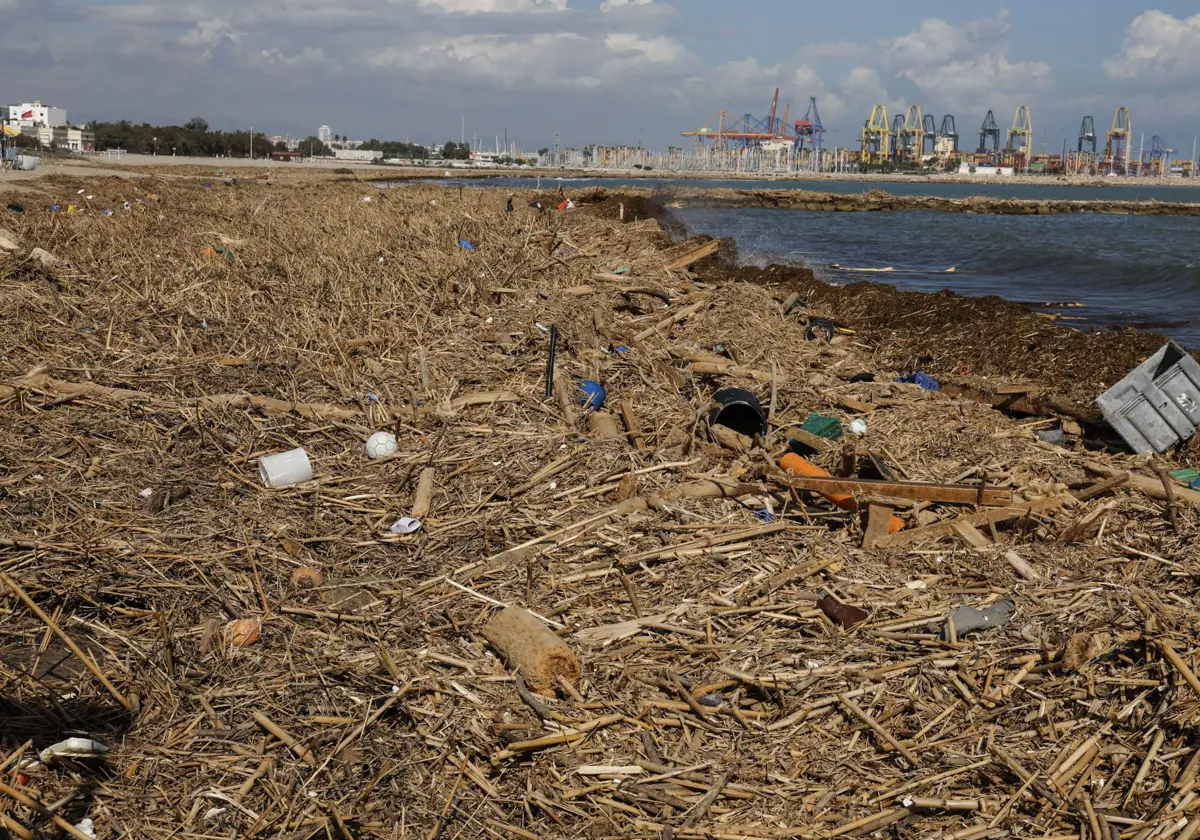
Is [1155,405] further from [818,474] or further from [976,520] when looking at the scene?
[818,474]

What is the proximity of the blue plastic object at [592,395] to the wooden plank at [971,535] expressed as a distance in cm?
243

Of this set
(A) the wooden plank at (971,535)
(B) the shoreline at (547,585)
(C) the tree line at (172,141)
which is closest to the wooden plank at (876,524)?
(B) the shoreline at (547,585)

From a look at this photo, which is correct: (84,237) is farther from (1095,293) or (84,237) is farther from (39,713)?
(1095,293)

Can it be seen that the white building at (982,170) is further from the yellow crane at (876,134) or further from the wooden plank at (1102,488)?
the wooden plank at (1102,488)

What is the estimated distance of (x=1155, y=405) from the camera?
7.06 m

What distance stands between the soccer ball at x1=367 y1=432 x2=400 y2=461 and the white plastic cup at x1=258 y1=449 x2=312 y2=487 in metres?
0.37

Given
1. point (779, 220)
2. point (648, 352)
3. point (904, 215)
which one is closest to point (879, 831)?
point (648, 352)

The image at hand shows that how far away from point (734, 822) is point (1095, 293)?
20.0 metres

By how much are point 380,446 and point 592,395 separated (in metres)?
1.54

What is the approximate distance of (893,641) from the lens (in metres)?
3.94

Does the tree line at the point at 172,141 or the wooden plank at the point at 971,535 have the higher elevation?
the tree line at the point at 172,141

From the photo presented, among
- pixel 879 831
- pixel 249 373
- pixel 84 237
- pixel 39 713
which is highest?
pixel 84 237

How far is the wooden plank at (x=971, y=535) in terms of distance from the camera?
15.7 feet

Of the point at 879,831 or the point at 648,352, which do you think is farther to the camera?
the point at 648,352
